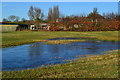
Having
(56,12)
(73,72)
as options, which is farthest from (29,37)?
(56,12)

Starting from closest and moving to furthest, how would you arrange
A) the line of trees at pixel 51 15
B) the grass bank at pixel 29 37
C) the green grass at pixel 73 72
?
the green grass at pixel 73 72 → the grass bank at pixel 29 37 → the line of trees at pixel 51 15

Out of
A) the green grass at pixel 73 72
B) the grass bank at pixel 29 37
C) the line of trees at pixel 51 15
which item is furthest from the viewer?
the line of trees at pixel 51 15

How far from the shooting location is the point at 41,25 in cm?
8344

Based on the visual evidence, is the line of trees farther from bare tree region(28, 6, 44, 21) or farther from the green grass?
the green grass

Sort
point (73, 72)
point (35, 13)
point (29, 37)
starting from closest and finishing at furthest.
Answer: point (73, 72)
point (29, 37)
point (35, 13)

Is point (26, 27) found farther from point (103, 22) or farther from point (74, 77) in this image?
point (74, 77)

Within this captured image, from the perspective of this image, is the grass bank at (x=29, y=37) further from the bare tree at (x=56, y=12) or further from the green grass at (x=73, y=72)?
the bare tree at (x=56, y=12)

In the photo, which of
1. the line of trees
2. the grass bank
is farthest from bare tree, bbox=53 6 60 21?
the grass bank

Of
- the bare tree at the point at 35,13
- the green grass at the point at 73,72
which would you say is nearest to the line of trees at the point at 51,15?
the bare tree at the point at 35,13

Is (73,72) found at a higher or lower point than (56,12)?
lower

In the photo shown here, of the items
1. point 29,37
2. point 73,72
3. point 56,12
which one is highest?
point 56,12

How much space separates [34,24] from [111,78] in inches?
3111

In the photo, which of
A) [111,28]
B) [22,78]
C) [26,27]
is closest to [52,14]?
[26,27]

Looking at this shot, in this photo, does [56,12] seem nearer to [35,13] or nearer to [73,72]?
[35,13]
